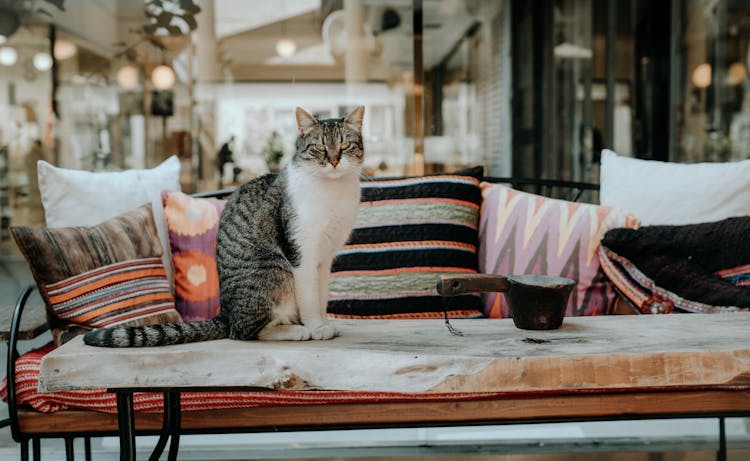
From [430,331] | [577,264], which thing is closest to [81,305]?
[430,331]

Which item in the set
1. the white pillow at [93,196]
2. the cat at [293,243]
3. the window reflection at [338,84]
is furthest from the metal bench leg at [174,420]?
the window reflection at [338,84]

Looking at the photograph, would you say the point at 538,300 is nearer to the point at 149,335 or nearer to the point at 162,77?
the point at 149,335

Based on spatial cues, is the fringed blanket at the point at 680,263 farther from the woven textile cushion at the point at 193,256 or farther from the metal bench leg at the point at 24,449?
the metal bench leg at the point at 24,449

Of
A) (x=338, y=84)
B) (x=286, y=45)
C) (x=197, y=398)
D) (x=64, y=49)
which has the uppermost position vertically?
(x=286, y=45)

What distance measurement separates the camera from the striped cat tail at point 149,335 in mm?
1165

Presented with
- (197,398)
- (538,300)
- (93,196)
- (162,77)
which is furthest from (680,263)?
(162,77)

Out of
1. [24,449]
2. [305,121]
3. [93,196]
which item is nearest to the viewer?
[305,121]

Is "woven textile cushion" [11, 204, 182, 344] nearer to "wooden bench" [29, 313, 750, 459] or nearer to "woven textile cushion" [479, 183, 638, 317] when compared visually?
"wooden bench" [29, 313, 750, 459]

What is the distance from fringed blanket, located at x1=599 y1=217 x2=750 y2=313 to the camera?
1.77 meters

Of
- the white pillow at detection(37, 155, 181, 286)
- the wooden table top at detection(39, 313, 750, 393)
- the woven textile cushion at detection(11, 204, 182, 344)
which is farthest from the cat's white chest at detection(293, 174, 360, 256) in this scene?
the white pillow at detection(37, 155, 181, 286)

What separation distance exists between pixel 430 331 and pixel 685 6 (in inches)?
131

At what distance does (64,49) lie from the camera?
418 cm

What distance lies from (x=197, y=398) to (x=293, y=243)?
481 mm

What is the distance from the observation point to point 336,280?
6.77 feet
